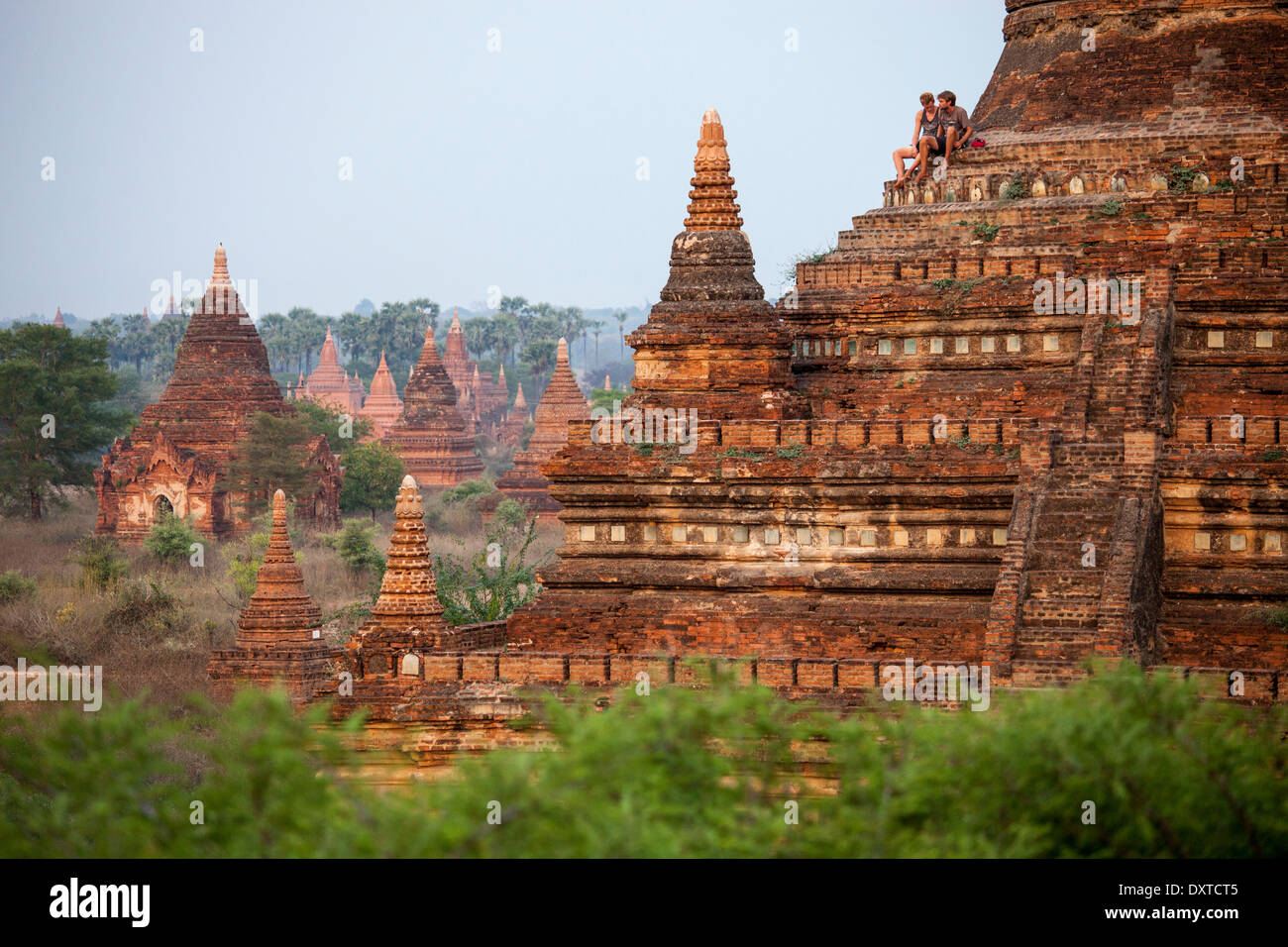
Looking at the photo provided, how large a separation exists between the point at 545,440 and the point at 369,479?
540 cm

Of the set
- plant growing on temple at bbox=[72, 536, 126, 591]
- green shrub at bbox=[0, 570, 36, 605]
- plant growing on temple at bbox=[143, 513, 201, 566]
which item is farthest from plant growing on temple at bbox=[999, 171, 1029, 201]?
plant growing on temple at bbox=[143, 513, 201, 566]

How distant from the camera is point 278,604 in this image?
41.0m

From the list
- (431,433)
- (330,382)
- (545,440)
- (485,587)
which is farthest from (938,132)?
(330,382)

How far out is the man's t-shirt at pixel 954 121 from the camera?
3088 centimetres

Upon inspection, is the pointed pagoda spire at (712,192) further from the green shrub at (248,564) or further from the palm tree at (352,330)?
the palm tree at (352,330)

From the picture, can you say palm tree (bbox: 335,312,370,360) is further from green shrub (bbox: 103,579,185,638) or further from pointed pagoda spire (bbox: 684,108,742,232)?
pointed pagoda spire (bbox: 684,108,742,232)

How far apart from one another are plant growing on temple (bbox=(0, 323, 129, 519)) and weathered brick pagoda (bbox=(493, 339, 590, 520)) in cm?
1208

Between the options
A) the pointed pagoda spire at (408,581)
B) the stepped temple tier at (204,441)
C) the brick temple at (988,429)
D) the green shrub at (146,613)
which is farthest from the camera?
the stepped temple tier at (204,441)

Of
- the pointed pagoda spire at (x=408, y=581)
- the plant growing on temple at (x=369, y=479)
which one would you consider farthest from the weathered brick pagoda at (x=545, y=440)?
the pointed pagoda spire at (x=408, y=581)

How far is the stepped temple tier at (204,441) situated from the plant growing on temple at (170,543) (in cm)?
246

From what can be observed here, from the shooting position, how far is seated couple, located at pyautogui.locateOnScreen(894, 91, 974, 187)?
30.8 metres

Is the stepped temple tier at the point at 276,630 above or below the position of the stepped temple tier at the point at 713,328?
below

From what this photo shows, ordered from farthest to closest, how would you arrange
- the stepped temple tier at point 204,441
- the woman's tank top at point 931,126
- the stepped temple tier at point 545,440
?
1. the stepped temple tier at point 545,440
2. the stepped temple tier at point 204,441
3. the woman's tank top at point 931,126
